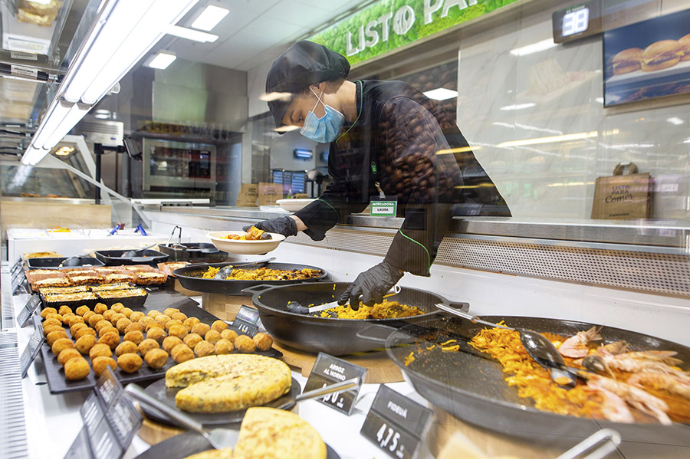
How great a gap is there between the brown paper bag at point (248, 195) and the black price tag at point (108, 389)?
2.34 m

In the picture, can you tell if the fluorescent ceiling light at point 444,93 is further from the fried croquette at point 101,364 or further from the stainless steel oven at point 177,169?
the fried croquette at point 101,364

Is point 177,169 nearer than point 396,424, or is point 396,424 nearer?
point 396,424

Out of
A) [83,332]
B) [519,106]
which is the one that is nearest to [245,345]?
[83,332]

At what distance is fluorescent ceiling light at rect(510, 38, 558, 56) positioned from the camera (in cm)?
340

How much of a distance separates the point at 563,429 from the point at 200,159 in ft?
16.6

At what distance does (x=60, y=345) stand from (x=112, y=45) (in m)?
0.96

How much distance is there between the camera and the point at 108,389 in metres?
0.78

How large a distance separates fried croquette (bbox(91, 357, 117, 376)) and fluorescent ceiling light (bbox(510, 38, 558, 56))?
147 inches

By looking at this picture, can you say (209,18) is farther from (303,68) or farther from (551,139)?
(551,139)

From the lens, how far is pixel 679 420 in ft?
1.79

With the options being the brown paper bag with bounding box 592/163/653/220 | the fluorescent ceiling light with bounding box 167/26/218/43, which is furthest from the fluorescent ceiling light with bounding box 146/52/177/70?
the brown paper bag with bounding box 592/163/653/220

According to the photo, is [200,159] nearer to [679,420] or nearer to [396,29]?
[396,29]

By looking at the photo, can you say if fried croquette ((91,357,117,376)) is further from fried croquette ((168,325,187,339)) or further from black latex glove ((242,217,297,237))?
black latex glove ((242,217,297,237))

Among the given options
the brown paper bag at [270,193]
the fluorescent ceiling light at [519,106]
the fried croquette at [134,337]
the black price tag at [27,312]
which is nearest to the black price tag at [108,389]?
the fried croquette at [134,337]
